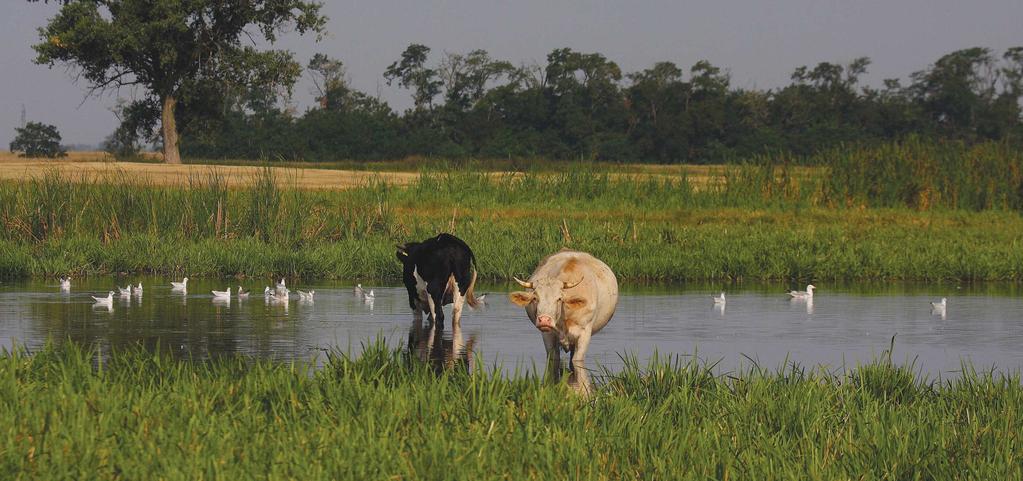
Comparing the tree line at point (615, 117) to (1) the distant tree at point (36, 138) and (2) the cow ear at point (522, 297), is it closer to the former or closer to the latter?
(1) the distant tree at point (36, 138)

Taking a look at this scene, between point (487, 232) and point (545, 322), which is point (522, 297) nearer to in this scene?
point (545, 322)

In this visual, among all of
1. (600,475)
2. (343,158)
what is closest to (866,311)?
(600,475)

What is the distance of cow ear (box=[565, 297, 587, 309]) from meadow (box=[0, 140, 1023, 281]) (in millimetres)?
9969

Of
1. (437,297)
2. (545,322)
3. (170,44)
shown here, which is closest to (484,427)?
(545,322)

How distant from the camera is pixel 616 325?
15.5 metres

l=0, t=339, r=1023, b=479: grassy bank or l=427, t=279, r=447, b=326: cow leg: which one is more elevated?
l=427, t=279, r=447, b=326: cow leg

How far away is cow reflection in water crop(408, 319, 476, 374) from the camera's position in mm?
12438

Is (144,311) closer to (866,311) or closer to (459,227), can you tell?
(866,311)

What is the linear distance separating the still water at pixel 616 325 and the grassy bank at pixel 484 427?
1.86 metres

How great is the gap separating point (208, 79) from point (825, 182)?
39.4 metres

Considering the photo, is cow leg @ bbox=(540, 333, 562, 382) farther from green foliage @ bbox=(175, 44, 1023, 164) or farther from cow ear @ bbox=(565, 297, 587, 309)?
green foliage @ bbox=(175, 44, 1023, 164)

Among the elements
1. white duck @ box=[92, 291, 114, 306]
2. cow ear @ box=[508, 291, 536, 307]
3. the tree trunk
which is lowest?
white duck @ box=[92, 291, 114, 306]

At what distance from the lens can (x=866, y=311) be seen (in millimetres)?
17422

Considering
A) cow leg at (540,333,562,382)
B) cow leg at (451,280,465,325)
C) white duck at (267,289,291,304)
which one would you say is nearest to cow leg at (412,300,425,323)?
cow leg at (451,280,465,325)
